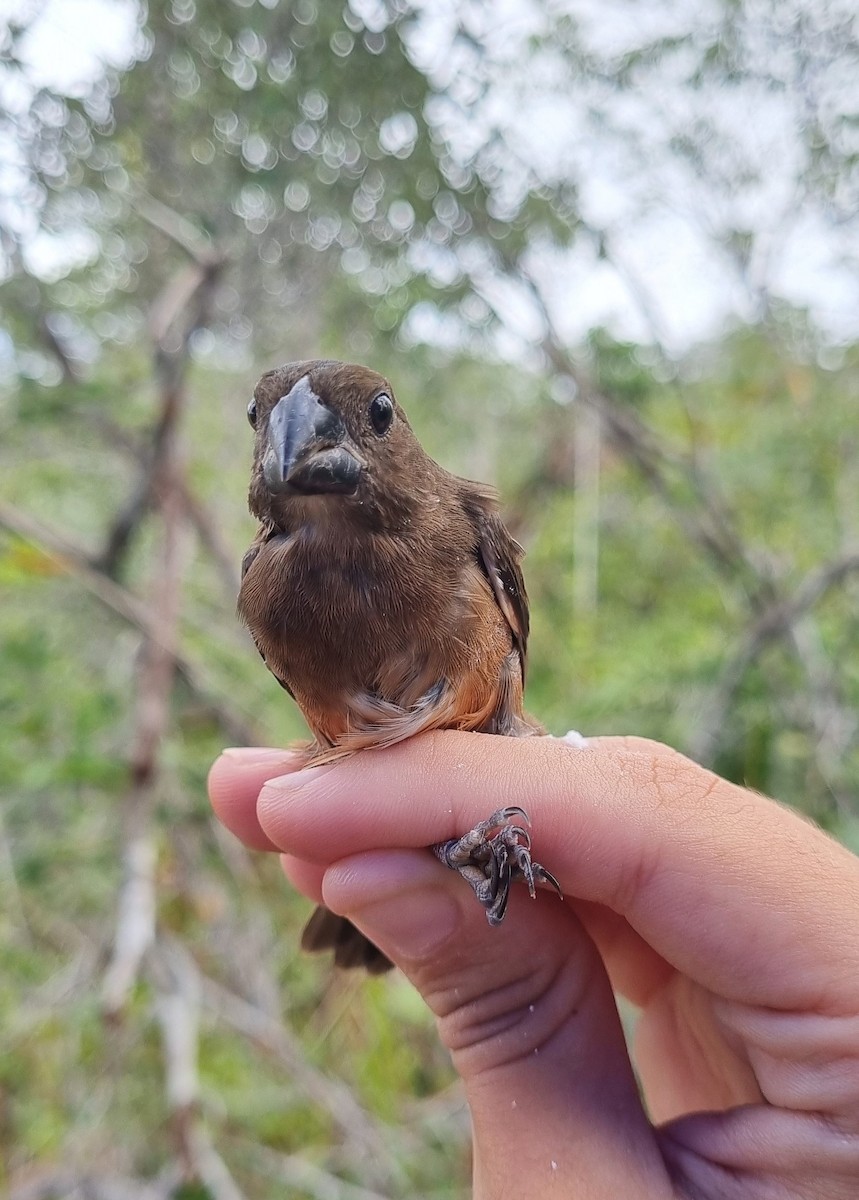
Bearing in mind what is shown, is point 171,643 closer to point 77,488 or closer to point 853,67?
point 77,488

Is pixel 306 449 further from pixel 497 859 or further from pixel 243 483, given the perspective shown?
pixel 243 483

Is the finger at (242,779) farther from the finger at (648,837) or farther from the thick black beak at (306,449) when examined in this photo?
the thick black beak at (306,449)

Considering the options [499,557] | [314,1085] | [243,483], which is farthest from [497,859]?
[243,483]

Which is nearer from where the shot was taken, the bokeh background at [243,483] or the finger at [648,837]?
the finger at [648,837]

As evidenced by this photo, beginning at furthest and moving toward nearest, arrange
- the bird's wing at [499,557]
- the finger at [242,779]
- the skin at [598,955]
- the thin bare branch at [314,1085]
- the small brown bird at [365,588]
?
the thin bare branch at [314,1085] < the finger at [242,779] < the bird's wing at [499,557] < the small brown bird at [365,588] < the skin at [598,955]

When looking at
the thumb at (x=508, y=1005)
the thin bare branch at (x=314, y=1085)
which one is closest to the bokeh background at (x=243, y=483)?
the thin bare branch at (x=314, y=1085)

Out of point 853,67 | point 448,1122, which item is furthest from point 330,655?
point 853,67
